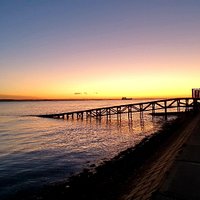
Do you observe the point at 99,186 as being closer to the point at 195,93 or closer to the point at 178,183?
the point at 178,183

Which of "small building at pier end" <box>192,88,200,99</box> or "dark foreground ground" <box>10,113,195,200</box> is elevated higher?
"small building at pier end" <box>192,88,200,99</box>

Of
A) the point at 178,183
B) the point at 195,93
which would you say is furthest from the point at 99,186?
the point at 195,93

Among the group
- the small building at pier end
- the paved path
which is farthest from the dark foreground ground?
the small building at pier end

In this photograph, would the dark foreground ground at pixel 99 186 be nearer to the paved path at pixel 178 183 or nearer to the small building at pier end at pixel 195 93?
the paved path at pixel 178 183

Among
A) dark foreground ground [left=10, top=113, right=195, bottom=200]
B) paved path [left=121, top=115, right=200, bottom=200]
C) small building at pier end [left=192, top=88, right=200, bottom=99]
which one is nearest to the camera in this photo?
paved path [left=121, top=115, right=200, bottom=200]

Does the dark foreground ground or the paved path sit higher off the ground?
the paved path

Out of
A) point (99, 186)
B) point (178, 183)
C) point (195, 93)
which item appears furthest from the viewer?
point (195, 93)

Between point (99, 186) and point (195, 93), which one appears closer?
point (99, 186)

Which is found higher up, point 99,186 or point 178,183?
point 178,183

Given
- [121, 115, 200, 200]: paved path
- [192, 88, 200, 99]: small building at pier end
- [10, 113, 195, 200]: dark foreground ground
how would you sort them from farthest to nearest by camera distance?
[192, 88, 200, 99]: small building at pier end < [10, 113, 195, 200]: dark foreground ground < [121, 115, 200, 200]: paved path

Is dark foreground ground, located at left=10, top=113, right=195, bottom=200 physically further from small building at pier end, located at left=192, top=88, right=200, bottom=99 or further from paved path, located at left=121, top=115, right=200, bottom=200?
small building at pier end, located at left=192, top=88, right=200, bottom=99

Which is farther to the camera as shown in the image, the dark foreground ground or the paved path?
the dark foreground ground

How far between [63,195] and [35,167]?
5.98 meters

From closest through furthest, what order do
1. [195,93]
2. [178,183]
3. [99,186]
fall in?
[178,183], [99,186], [195,93]
